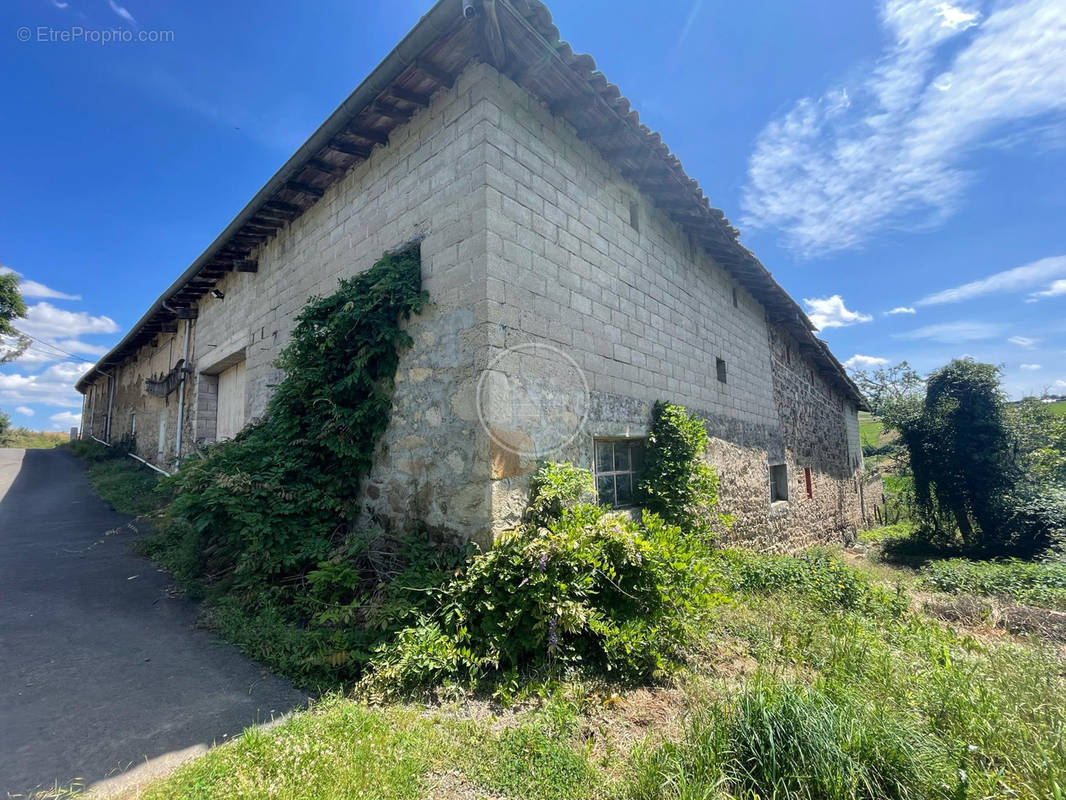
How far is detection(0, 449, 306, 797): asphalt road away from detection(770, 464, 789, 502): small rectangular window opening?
947cm

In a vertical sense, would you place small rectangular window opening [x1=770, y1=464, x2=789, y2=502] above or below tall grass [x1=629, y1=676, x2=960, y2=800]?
above

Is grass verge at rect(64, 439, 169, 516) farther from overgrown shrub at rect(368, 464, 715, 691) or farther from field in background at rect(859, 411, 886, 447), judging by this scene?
field in background at rect(859, 411, 886, 447)

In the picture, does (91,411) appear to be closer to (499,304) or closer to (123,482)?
(123,482)

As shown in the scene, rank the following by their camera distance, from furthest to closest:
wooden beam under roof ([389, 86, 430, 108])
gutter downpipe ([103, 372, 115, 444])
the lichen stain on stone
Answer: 1. gutter downpipe ([103, 372, 115, 444])
2. wooden beam under roof ([389, 86, 430, 108])
3. the lichen stain on stone

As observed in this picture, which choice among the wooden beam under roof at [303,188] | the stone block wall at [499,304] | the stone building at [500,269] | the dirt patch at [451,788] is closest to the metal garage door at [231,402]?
the stone building at [500,269]

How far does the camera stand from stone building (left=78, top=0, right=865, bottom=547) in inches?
152

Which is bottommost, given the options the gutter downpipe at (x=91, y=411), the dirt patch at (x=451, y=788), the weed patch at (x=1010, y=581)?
the weed patch at (x=1010, y=581)

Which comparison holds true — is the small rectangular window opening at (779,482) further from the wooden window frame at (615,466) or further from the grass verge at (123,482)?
the grass verge at (123,482)

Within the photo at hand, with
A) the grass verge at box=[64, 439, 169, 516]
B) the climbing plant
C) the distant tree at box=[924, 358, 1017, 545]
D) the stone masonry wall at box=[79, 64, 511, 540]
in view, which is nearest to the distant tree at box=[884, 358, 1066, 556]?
the distant tree at box=[924, 358, 1017, 545]

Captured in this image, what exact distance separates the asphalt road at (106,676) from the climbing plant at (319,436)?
0.66 meters

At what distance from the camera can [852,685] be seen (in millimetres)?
2863

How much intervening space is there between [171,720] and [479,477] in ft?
7.44

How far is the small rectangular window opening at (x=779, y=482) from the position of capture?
9609 millimetres

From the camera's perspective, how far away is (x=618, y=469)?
211 inches
